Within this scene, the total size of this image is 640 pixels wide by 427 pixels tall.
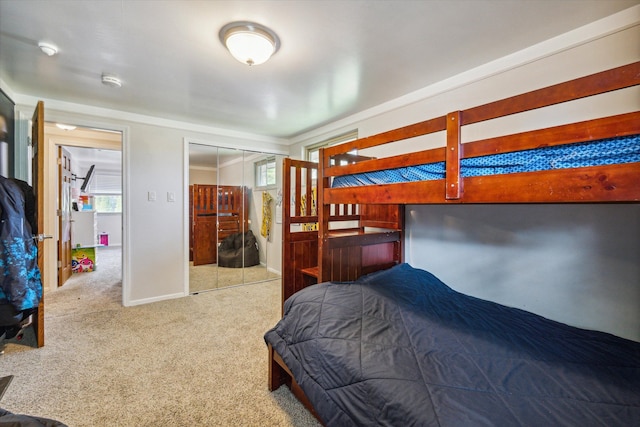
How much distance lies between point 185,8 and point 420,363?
2122 millimetres

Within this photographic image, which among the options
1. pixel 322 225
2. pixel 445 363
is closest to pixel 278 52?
pixel 322 225

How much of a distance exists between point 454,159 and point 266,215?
3.46 metres

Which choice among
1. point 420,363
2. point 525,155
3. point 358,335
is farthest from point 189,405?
point 525,155

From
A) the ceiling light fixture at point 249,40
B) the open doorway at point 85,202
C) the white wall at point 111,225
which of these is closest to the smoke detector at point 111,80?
the open doorway at point 85,202

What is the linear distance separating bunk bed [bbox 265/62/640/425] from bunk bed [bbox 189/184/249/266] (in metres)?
2.53

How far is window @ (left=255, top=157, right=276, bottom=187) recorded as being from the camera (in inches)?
165

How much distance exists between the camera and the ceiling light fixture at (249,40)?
1.62 m

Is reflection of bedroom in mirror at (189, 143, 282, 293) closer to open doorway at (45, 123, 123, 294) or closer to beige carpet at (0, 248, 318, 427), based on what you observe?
beige carpet at (0, 248, 318, 427)

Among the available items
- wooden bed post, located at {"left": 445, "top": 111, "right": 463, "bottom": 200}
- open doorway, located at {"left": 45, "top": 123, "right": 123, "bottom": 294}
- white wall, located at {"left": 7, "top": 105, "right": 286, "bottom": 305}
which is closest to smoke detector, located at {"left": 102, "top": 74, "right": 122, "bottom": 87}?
white wall, located at {"left": 7, "top": 105, "right": 286, "bottom": 305}

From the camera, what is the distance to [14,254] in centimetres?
184

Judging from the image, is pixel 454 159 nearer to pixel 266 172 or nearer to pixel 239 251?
pixel 266 172

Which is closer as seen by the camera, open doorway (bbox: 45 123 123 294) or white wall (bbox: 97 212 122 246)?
open doorway (bbox: 45 123 123 294)

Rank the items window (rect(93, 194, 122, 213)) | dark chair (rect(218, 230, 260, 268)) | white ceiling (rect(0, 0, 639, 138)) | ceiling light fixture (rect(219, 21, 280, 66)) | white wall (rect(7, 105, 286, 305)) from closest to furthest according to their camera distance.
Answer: white ceiling (rect(0, 0, 639, 138))
ceiling light fixture (rect(219, 21, 280, 66))
white wall (rect(7, 105, 286, 305))
dark chair (rect(218, 230, 260, 268))
window (rect(93, 194, 122, 213))

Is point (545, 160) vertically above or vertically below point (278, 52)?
below
